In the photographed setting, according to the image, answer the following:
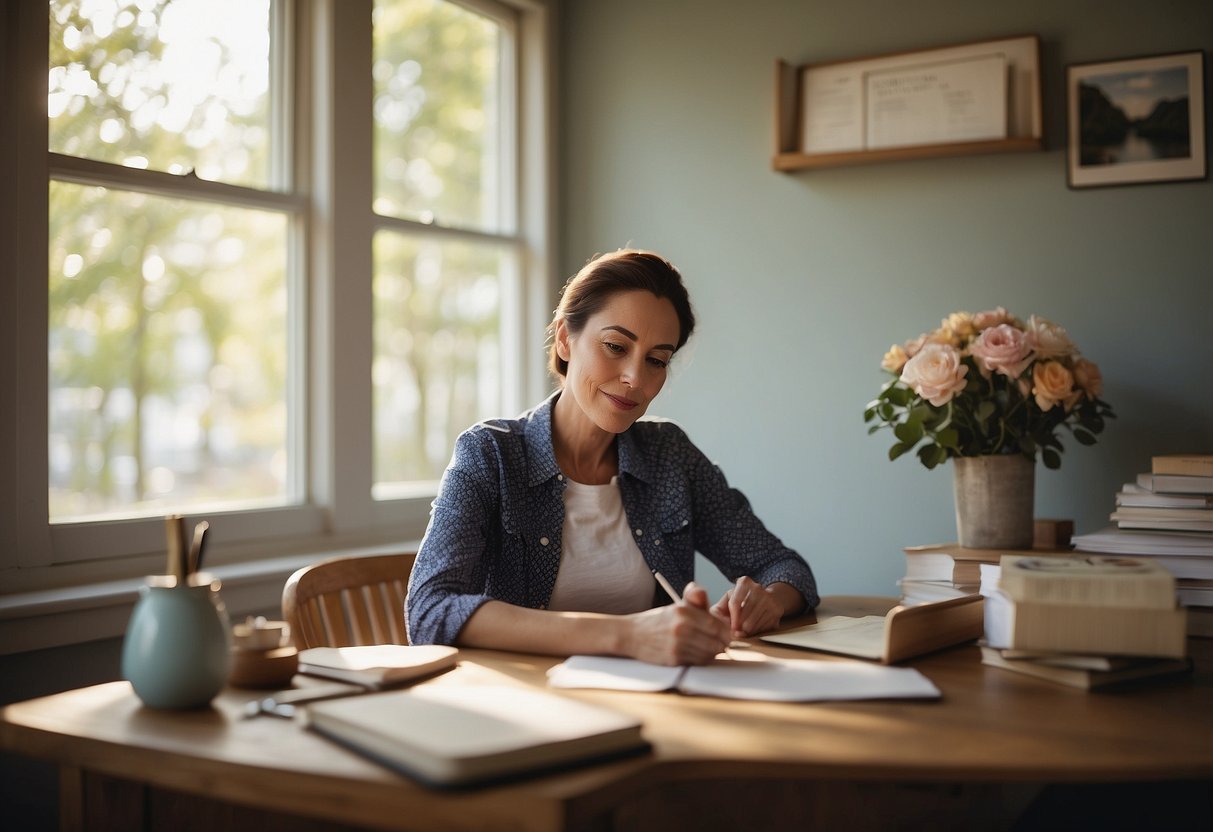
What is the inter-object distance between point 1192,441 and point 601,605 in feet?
4.75

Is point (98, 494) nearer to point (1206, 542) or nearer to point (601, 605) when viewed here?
point (601, 605)

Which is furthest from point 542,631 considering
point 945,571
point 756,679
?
point 945,571

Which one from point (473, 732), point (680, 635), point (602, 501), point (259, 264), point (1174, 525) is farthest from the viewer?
point (259, 264)

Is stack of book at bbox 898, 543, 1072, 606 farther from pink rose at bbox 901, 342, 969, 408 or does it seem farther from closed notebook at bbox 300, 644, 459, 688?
closed notebook at bbox 300, 644, 459, 688

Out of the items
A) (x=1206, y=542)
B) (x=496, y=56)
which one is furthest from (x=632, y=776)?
(x=496, y=56)

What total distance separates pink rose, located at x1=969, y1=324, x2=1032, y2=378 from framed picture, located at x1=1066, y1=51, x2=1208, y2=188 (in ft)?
2.30

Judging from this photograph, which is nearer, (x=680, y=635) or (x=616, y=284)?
(x=680, y=635)

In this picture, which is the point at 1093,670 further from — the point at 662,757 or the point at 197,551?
the point at 197,551

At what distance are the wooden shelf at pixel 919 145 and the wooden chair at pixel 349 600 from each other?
1.55 meters

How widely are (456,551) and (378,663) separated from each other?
36cm

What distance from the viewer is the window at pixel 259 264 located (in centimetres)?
219

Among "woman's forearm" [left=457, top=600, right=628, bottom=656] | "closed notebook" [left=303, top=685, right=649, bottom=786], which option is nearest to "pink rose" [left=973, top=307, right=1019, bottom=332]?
"woman's forearm" [left=457, top=600, right=628, bottom=656]

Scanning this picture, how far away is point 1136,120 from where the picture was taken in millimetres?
2527

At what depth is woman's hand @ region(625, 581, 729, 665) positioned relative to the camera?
1.45 metres
